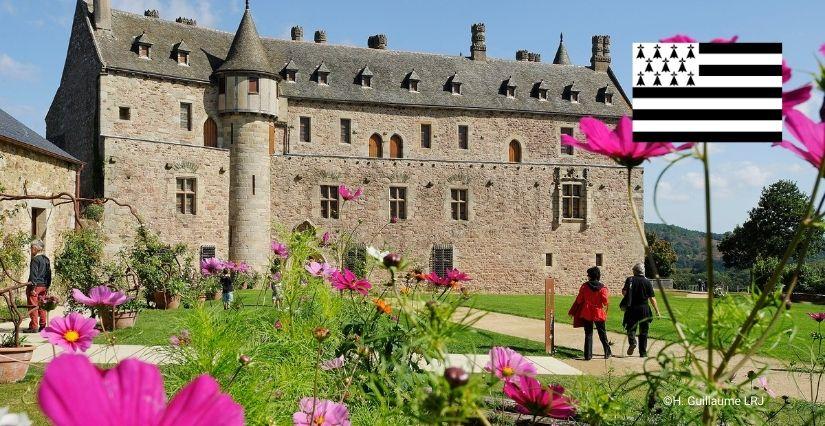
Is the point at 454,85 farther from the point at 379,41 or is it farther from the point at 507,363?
the point at 507,363

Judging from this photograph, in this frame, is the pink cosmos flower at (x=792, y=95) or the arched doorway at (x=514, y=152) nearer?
the pink cosmos flower at (x=792, y=95)

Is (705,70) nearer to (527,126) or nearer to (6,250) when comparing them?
(6,250)

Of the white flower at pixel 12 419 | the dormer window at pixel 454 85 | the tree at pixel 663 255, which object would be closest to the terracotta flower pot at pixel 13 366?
the white flower at pixel 12 419

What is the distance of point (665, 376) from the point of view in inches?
43.0

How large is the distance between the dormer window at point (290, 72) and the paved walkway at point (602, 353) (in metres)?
16.6

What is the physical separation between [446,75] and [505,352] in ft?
108

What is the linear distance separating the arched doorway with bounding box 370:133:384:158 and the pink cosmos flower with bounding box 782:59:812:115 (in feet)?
98.8

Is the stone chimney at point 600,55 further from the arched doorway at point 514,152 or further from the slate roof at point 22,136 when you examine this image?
the slate roof at point 22,136

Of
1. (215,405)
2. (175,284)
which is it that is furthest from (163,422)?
(175,284)

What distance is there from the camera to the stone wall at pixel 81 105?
2492cm

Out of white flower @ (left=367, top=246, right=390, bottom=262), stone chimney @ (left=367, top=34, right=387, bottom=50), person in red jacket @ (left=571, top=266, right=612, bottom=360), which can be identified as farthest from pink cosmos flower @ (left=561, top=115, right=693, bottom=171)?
stone chimney @ (left=367, top=34, right=387, bottom=50)

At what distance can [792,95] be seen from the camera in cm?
102

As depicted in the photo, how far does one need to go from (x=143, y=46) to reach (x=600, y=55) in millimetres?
23683

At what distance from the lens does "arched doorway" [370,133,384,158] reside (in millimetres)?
31000
